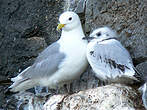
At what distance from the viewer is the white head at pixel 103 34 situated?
3.17 metres

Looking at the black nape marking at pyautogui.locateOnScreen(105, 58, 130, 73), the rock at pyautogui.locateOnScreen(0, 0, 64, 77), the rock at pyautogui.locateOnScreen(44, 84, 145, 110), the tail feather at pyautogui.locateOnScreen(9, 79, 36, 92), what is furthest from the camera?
the rock at pyautogui.locateOnScreen(0, 0, 64, 77)

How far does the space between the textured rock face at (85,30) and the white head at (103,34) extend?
0.20 m

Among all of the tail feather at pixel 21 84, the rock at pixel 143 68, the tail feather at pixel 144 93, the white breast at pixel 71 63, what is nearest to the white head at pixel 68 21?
the white breast at pixel 71 63

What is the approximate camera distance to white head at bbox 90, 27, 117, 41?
3.17 metres

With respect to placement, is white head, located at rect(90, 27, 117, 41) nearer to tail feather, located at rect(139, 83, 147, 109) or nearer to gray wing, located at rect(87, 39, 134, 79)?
gray wing, located at rect(87, 39, 134, 79)

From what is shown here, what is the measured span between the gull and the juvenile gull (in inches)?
4.6

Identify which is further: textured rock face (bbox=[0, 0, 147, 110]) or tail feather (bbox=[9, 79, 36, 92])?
tail feather (bbox=[9, 79, 36, 92])

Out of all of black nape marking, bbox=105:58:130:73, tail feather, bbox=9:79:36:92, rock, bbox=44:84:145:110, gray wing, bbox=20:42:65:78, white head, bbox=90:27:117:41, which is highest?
white head, bbox=90:27:117:41

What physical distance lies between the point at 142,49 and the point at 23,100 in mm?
1026

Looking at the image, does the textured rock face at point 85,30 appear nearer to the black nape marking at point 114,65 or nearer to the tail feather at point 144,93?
the tail feather at point 144,93

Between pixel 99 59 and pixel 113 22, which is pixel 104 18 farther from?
pixel 99 59

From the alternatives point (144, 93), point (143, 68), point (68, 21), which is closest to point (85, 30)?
point (68, 21)

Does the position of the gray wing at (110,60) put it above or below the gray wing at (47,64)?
below

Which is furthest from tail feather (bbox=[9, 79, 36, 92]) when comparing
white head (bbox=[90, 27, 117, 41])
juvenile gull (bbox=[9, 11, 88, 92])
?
white head (bbox=[90, 27, 117, 41])
